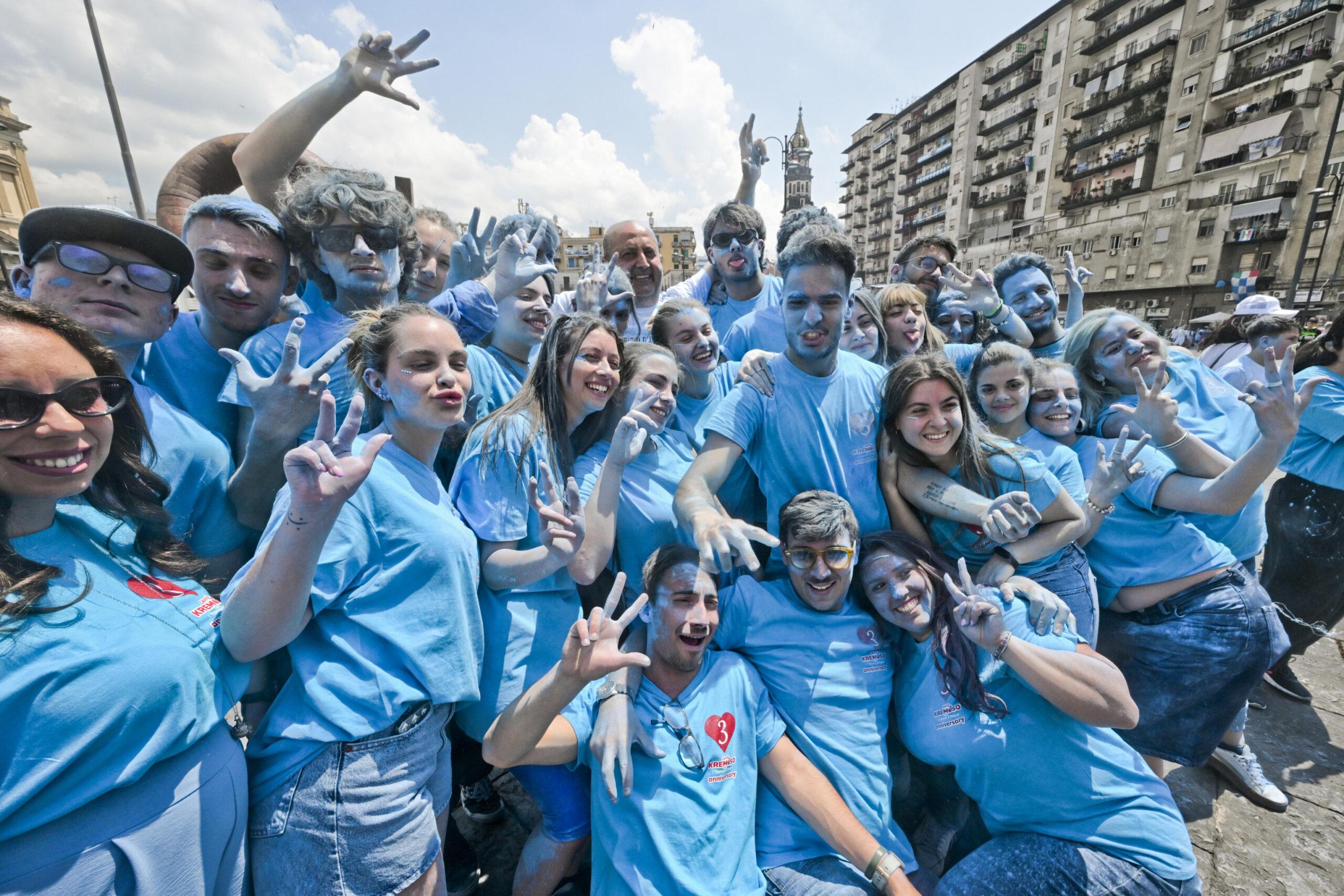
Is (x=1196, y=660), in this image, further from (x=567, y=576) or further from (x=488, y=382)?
(x=488, y=382)

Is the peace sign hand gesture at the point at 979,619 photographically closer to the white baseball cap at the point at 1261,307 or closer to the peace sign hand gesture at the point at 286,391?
the peace sign hand gesture at the point at 286,391

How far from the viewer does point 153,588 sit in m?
1.47

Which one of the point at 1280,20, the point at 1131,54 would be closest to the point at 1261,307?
the point at 1280,20

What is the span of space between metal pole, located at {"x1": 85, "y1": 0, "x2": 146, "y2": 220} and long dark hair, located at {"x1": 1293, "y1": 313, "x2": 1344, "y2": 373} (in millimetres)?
13684

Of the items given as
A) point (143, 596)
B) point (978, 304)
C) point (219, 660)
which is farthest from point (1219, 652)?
point (143, 596)

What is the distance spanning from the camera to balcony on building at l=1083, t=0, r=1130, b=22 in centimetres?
3553

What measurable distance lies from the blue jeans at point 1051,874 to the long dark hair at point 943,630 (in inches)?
19.8

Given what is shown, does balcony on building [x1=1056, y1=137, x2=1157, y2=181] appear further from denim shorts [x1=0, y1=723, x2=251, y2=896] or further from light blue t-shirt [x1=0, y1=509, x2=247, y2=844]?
denim shorts [x1=0, y1=723, x2=251, y2=896]

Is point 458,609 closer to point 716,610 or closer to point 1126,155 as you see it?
point 716,610

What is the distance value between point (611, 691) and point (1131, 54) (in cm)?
5241

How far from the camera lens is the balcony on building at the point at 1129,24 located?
107 feet

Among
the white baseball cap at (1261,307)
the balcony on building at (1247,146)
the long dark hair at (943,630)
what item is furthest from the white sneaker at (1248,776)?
the balcony on building at (1247,146)

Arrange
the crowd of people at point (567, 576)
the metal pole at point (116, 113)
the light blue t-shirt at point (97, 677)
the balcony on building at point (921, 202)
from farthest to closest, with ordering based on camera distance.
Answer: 1. the balcony on building at point (921, 202)
2. the metal pole at point (116, 113)
3. the crowd of people at point (567, 576)
4. the light blue t-shirt at point (97, 677)

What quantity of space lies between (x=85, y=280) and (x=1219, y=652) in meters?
5.47
